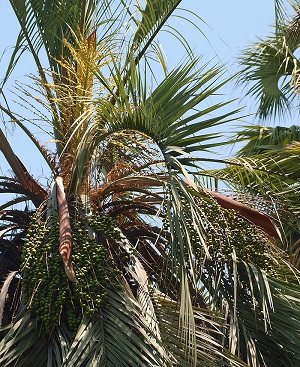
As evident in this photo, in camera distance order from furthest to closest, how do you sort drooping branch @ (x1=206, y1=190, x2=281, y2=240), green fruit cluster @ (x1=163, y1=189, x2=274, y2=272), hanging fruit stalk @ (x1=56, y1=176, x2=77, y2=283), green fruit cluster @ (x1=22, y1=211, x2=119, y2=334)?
drooping branch @ (x1=206, y1=190, x2=281, y2=240) < green fruit cluster @ (x1=163, y1=189, x2=274, y2=272) < green fruit cluster @ (x1=22, y1=211, x2=119, y2=334) < hanging fruit stalk @ (x1=56, y1=176, x2=77, y2=283)

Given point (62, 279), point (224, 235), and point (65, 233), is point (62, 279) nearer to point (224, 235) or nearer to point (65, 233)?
point (65, 233)

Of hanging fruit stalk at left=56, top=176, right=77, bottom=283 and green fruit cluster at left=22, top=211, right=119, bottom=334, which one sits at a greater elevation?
hanging fruit stalk at left=56, top=176, right=77, bottom=283

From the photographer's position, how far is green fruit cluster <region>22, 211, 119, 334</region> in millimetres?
5137

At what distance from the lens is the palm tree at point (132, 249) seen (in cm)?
509

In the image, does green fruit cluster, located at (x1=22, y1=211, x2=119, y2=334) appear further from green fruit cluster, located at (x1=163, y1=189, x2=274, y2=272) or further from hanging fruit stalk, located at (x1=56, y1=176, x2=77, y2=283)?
green fruit cluster, located at (x1=163, y1=189, x2=274, y2=272)

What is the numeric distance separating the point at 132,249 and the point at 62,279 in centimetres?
59

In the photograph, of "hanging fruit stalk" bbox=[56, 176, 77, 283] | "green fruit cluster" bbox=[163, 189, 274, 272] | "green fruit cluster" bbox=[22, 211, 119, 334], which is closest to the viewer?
"hanging fruit stalk" bbox=[56, 176, 77, 283]

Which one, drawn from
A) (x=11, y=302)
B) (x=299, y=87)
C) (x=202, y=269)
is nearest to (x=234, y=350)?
(x=202, y=269)

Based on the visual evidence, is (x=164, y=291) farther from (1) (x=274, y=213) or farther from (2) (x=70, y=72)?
(2) (x=70, y=72)

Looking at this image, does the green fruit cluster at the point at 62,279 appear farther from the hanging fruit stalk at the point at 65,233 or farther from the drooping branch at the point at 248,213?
the drooping branch at the point at 248,213

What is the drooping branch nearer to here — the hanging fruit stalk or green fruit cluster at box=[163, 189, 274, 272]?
green fruit cluster at box=[163, 189, 274, 272]

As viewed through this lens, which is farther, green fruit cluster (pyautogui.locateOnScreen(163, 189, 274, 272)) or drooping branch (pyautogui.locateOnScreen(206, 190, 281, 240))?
drooping branch (pyautogui.locateOnScreen(206, 190, 281, 240))

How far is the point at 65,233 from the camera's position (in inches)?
204

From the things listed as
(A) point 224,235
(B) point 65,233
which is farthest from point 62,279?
(A) point 224,235
